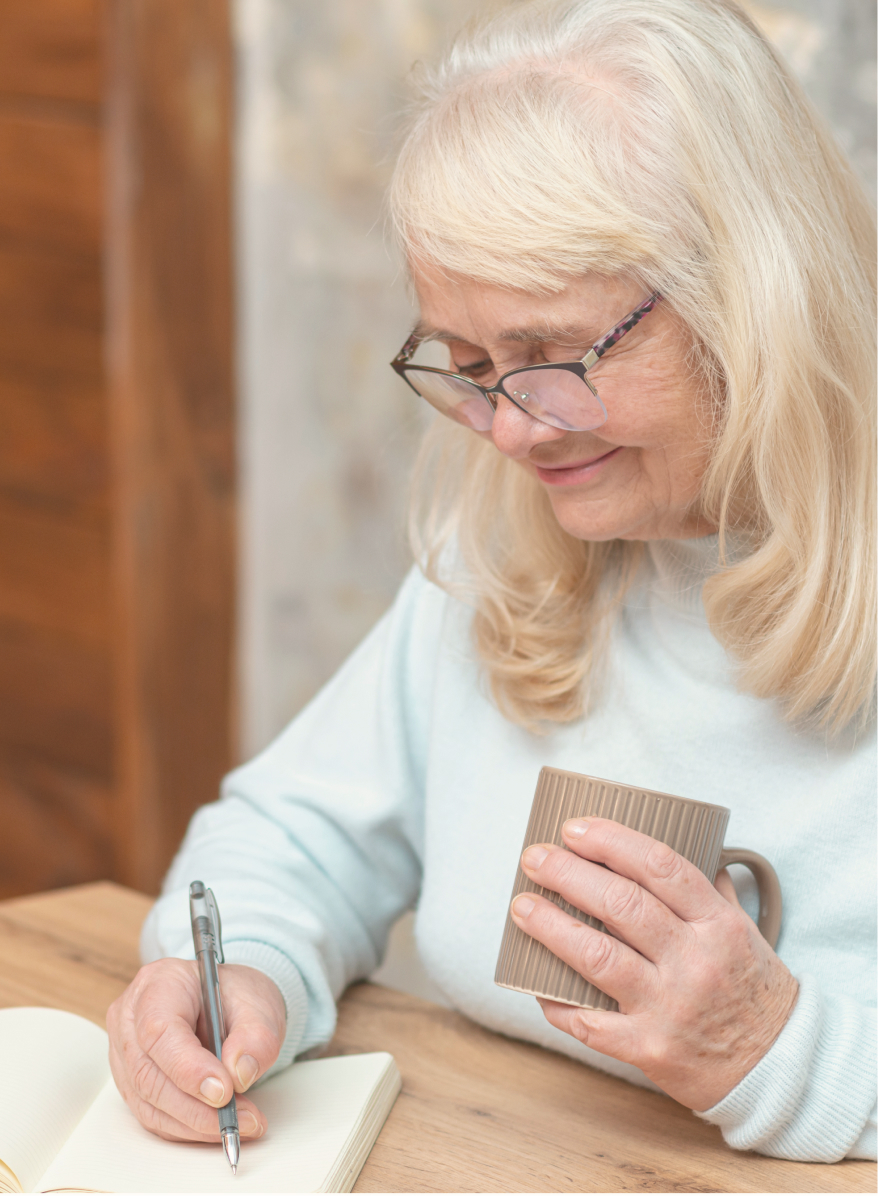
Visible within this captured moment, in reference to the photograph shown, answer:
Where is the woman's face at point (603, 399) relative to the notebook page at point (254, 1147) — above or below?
above

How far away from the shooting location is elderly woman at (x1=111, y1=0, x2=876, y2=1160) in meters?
0.78

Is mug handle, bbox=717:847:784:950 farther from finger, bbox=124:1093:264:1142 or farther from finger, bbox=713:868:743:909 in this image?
finger, bbox=124:1093:264:1142

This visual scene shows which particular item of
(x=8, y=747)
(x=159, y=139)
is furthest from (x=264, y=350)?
(x=8, y=747)

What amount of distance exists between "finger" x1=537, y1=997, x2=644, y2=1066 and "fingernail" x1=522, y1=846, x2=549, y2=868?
10 centimetres

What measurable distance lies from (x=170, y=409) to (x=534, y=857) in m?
1.58

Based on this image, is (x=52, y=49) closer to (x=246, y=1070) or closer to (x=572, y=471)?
(x=572, y=471)

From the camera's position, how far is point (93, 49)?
2.01m

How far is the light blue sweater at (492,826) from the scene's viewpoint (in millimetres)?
826

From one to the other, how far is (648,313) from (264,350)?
147 centimetres

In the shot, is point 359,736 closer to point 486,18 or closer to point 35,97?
point 486,18

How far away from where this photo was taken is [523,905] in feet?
2.52

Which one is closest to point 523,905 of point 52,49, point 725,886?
point 725,886

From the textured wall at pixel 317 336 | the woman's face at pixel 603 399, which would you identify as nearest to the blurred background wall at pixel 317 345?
the textured wall at pixel 317 336

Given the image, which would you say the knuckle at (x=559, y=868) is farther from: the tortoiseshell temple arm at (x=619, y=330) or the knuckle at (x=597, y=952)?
the tortoiseshell temple arm at (x=619, y=330)
